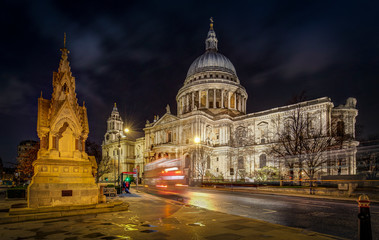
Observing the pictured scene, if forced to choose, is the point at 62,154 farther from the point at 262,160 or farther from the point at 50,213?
the point at 262,160

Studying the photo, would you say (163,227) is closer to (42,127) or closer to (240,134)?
(42,127)

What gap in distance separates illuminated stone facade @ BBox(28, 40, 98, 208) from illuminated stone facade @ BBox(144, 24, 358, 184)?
40173mm

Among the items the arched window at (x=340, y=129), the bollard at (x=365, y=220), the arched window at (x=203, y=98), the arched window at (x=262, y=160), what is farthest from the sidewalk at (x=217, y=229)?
the arched window at (x=203, y=98)

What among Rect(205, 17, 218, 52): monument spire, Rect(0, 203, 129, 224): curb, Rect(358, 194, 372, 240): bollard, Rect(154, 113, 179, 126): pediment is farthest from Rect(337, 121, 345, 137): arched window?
Rect(205, 17, 218, 52): monument spire

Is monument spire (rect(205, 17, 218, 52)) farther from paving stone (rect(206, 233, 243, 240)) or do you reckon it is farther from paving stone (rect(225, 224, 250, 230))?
paving stone (rect(206, 233, 243, 240))

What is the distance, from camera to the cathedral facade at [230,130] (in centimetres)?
4697

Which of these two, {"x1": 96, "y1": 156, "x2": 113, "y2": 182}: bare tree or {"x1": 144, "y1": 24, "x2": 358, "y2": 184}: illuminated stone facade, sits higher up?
{"x1": 144, "y1": 24, "x2": 358, "y2": 184}: illuminated stone facade

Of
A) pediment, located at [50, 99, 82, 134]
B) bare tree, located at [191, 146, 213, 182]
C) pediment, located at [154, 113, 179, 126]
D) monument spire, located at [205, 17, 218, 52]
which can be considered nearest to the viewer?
pediment, located at [50, 99, 82, 134]

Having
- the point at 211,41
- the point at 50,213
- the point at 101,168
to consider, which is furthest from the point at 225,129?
the point at 50,213

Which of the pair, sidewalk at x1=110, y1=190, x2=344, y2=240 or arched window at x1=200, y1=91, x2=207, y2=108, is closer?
sidewalk at x1=110, y1=190, x2=344, y2=240

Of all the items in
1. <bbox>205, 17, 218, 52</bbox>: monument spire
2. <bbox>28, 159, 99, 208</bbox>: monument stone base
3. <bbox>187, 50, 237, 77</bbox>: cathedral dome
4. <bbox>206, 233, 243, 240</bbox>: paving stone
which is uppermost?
<bbox>205, 17, 218, 52</bbox>: monument spire

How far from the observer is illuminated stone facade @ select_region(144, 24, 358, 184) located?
52906 millimetres

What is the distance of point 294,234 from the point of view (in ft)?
26.8

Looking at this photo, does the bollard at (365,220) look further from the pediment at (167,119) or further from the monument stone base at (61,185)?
the pediment at (167,119)
